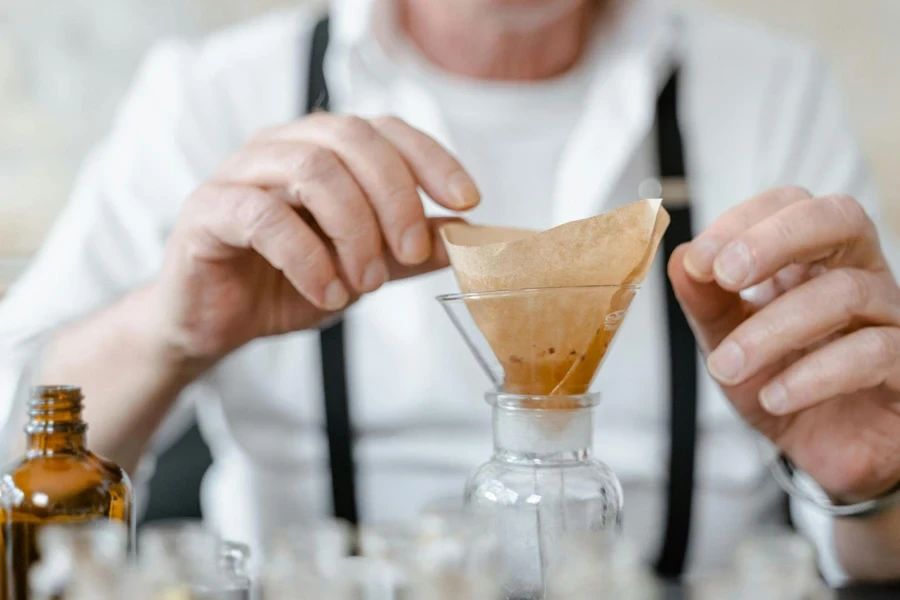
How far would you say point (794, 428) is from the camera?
2.10 feet

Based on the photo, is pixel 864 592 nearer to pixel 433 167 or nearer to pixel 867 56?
pixel 433 167

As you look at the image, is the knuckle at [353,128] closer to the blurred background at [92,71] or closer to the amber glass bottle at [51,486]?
the amber glass bottle at [51,486]

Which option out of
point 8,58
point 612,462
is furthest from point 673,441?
point 8,58

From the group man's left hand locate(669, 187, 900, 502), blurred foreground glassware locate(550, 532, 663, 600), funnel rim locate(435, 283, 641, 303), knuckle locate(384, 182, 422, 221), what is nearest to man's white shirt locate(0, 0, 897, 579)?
man's left hand locate(669, 187, 900, 502)

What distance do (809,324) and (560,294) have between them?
7.8 inches

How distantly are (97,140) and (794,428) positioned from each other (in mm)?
1133

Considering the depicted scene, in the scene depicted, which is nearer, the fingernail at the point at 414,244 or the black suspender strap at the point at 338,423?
the fingernail at the point at 414,244

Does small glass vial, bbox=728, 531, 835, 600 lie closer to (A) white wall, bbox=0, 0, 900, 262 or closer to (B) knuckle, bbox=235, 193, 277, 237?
(B) knuckle, bbox=235, 193, 277, 237

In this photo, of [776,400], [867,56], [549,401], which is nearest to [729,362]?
[776,400]

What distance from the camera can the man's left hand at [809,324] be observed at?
1.78 feet

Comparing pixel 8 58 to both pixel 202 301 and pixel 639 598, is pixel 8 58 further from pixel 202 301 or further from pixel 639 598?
pixel 639 598

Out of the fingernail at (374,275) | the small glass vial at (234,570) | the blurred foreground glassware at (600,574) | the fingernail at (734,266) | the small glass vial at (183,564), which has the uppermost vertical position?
the fingernail at (374,275)

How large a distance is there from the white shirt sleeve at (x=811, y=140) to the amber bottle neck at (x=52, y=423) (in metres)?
0.87

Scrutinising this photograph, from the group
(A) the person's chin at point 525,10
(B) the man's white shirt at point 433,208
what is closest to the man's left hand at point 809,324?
(B) the man's white shirt at point 433,208
